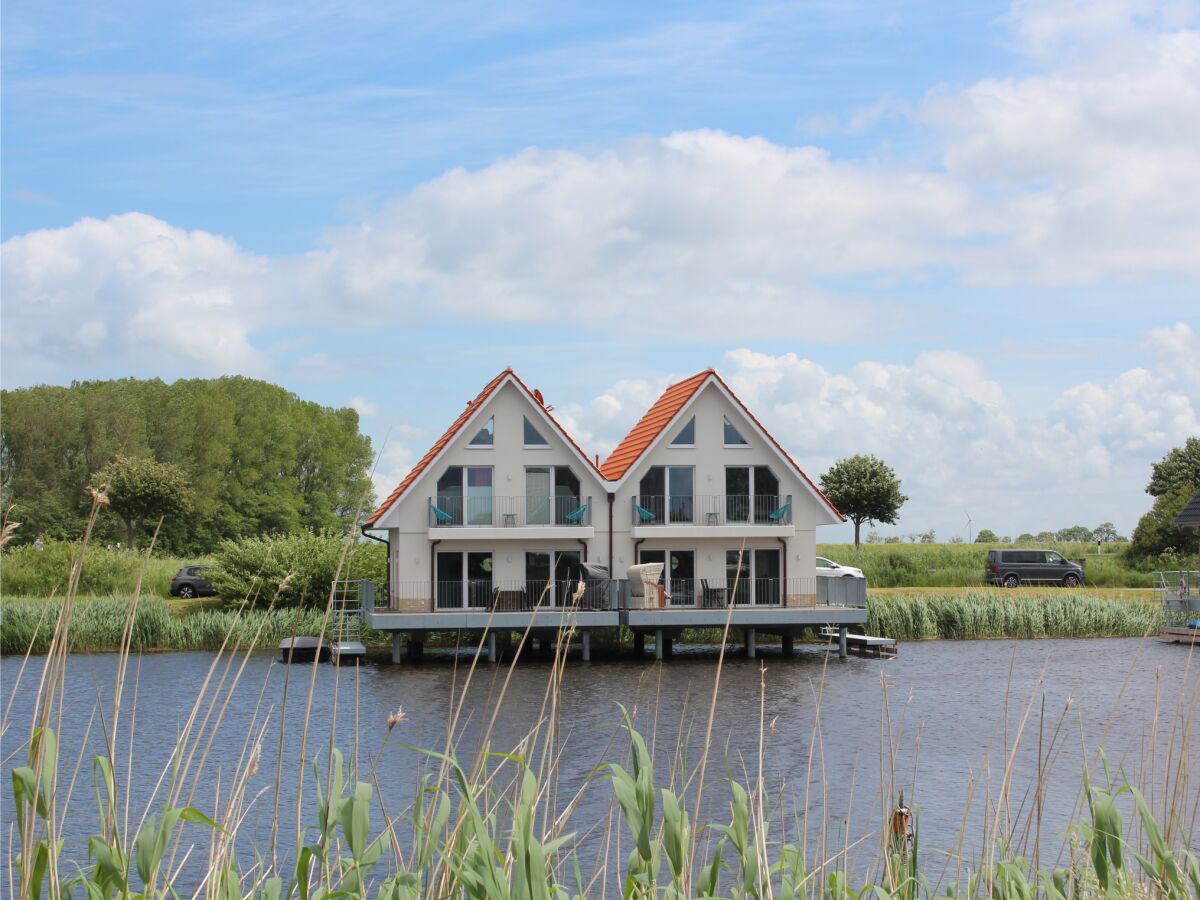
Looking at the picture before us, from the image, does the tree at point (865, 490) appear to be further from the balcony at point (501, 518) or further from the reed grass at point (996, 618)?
the balcony at point (501, 518)

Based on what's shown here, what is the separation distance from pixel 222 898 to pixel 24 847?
2.64ft

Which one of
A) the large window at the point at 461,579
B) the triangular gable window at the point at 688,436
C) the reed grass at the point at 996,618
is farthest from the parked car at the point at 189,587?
the reed grass at the point at 996,618

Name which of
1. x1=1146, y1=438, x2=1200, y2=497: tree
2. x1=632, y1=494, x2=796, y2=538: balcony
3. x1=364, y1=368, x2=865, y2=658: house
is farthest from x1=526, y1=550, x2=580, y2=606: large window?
x1=1146, y1=438, x2=1200, y2=497: tree

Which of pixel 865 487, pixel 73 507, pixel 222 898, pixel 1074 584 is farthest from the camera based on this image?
pixel 73 507

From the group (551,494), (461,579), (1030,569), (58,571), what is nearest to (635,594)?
(551,494)

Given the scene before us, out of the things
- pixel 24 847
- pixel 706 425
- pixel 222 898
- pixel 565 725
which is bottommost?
pixel 565 725

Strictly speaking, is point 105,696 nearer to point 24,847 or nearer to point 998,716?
point 998,716

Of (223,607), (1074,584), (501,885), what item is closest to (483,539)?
(223,607)

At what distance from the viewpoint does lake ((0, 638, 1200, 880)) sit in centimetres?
1227

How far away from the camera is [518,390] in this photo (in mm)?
30406

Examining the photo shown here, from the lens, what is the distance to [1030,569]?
4412 cm

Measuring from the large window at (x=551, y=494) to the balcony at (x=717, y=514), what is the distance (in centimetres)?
151

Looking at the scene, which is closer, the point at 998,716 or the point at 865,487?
the point at 998,716

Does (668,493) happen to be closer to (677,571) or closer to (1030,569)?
(677,571)
